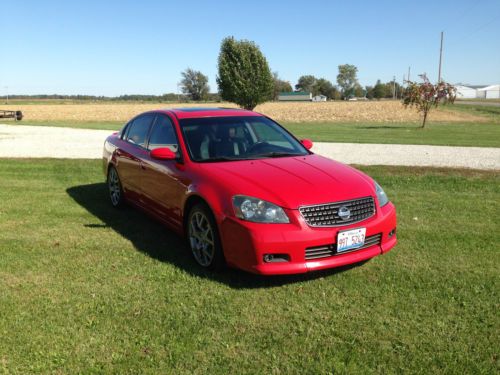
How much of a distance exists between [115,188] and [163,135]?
1.80 meters

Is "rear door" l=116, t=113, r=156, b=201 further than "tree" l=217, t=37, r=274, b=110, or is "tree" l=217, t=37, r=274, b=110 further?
"tree" l=217, t=37, r=274, b=110

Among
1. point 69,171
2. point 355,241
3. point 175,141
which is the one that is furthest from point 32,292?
point 69,171

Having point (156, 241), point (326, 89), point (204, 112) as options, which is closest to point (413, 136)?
point (204, 112)

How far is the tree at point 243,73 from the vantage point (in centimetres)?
4591

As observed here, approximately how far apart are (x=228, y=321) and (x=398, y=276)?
177 cm

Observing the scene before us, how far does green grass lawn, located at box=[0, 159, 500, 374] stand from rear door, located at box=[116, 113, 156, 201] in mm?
537

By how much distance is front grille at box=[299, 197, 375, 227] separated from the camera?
3789 mm

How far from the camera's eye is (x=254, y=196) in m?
3.88

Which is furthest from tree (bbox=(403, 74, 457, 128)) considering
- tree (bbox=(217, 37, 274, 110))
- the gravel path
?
tree (bbox=(217, 37, 274, 110))

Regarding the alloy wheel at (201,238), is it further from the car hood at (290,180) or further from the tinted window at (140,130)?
the tinted window at (140,130)

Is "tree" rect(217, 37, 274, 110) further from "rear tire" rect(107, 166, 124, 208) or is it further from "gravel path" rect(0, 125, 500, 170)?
"rear tire" rect(107, 166, 124, 208)

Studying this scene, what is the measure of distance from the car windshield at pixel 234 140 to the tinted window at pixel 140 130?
0.87m

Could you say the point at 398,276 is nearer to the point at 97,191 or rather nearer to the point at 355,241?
the point at 355,241

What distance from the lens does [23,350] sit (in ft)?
9.84
